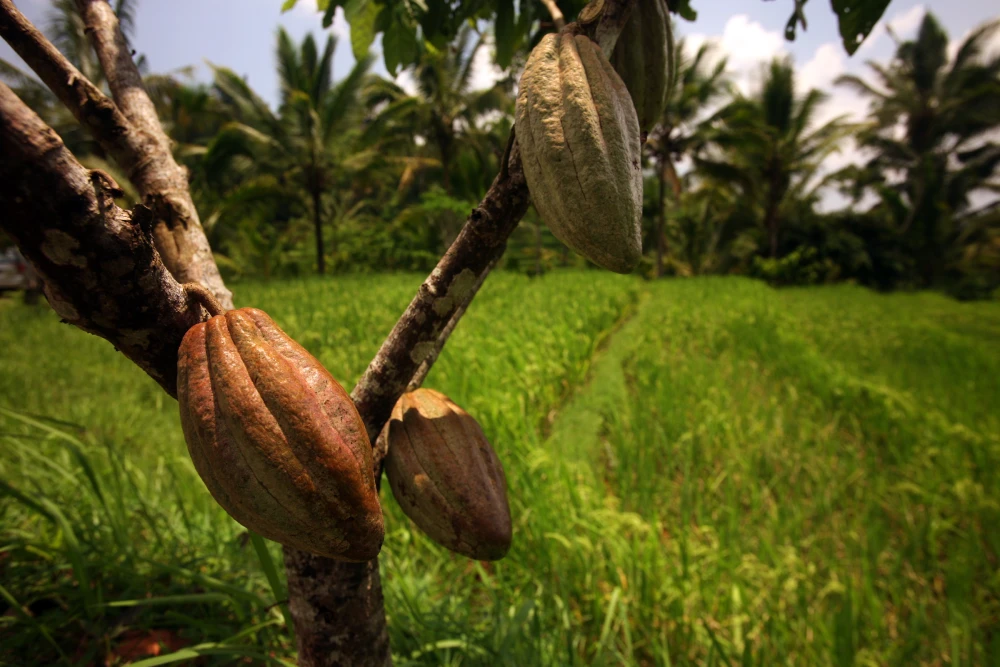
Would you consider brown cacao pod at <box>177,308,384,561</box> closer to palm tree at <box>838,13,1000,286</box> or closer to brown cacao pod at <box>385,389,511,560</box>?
brown cacao pod at <box>385,389,511,560</box>

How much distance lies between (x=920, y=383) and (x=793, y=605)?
2845 millimetres

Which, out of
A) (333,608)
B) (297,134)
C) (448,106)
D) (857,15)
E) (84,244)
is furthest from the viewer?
(448,106)

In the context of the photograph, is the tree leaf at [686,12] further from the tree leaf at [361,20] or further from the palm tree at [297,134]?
the palm tree at [297,134]

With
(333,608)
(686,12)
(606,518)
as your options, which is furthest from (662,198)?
(333,608)

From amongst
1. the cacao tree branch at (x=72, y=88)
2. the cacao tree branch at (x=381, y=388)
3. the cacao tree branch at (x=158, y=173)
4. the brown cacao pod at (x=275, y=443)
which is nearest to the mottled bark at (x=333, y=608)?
the cacao tree branch at (x=381, y=388)

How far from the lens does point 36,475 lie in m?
1.52

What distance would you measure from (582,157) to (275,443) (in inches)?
11.6

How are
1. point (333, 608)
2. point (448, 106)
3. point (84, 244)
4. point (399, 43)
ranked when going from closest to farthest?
point (84, 244), point (333, 608), point (399, 43), point (448, 106)

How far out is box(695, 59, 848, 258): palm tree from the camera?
1551 cm

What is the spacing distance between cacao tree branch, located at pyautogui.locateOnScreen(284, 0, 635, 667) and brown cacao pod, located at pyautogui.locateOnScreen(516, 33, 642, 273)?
1.7 inches

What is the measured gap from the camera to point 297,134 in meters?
12.0

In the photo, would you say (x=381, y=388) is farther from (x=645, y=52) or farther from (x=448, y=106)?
(x=448, y=106)

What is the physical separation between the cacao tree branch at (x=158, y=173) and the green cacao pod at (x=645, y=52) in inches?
18.6

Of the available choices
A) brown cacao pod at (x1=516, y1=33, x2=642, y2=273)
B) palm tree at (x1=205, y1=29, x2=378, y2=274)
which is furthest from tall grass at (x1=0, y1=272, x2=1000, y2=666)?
palm tree at (x1=205, y1=29, x2=378, y2=274)
